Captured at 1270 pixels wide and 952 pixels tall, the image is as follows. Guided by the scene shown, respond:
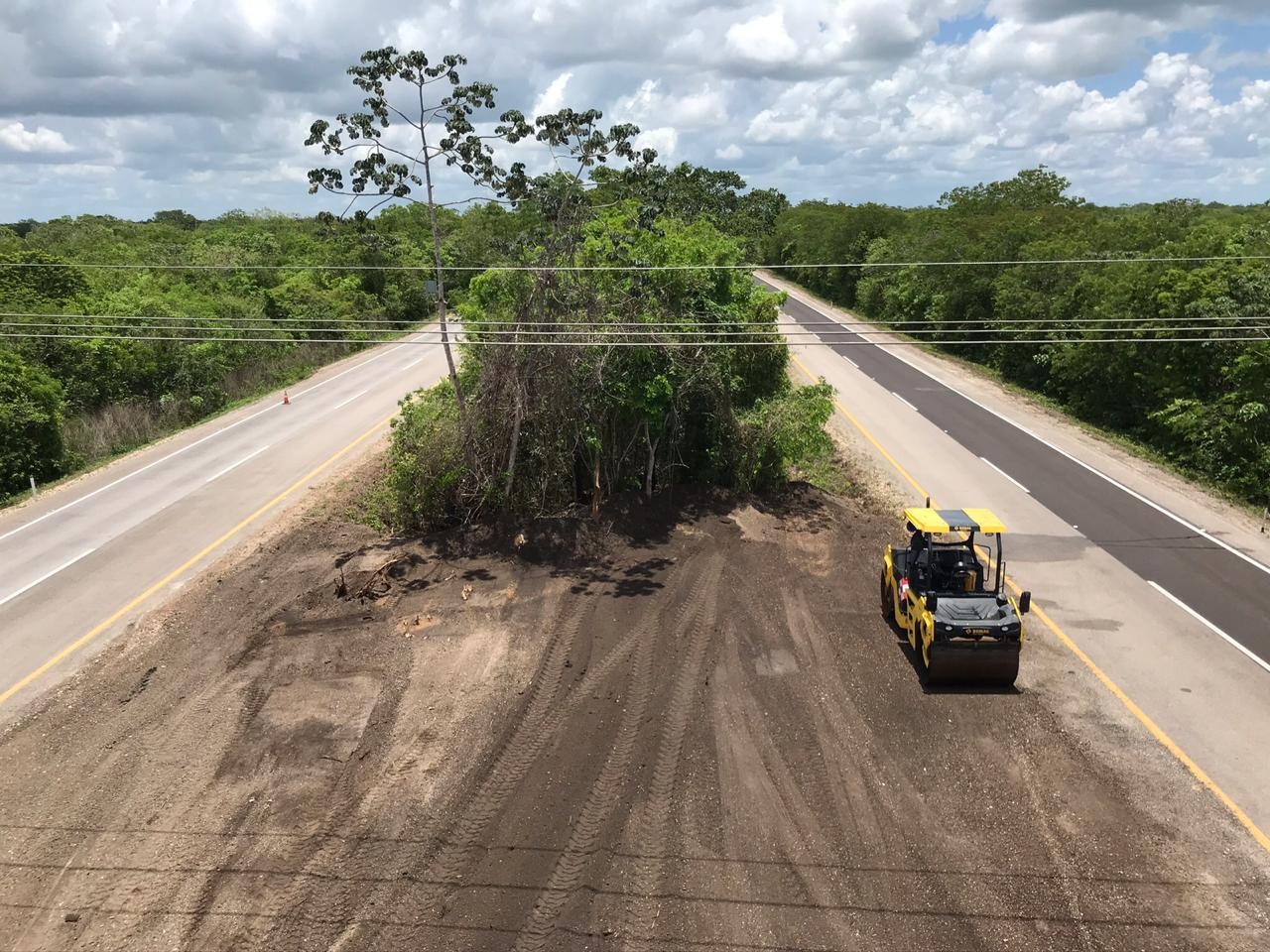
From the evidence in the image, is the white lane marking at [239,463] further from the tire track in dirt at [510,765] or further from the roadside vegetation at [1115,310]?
Answer: the roadside vegetation at [1115,310]

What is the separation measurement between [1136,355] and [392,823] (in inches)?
1116

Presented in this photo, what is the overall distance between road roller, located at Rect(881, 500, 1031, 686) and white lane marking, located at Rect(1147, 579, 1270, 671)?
188 inches

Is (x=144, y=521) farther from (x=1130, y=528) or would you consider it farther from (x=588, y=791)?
(x=1130, y=528)

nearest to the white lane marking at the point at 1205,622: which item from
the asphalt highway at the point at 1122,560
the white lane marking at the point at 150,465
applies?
the asphalt highway at the point at 1122,560

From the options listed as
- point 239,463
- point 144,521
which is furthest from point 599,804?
point 239,463

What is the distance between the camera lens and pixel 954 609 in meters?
13.3

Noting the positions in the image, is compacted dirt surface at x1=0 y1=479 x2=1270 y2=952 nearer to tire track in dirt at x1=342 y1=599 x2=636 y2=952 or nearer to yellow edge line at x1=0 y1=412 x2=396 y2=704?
tire track in dirt at x1=342 y1=599 x2=636 y2=952

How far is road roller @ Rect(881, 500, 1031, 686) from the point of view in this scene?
12922mm

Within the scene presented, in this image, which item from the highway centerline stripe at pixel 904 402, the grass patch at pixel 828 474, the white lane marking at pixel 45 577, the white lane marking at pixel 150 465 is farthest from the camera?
the highway centerline stripe at pixel 904 402

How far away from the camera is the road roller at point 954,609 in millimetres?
12922

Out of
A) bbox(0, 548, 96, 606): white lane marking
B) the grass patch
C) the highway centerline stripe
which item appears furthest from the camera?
the highway centerline stripe

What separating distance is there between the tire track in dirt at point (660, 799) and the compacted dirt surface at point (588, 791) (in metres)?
0.05

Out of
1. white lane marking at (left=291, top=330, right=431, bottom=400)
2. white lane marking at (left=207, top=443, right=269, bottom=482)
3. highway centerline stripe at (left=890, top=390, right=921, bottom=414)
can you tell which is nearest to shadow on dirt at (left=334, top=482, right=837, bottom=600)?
white lane marking at (left=207, top=443, right=269, bottom=482)

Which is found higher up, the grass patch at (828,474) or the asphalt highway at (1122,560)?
the grass patch at (828,474)
